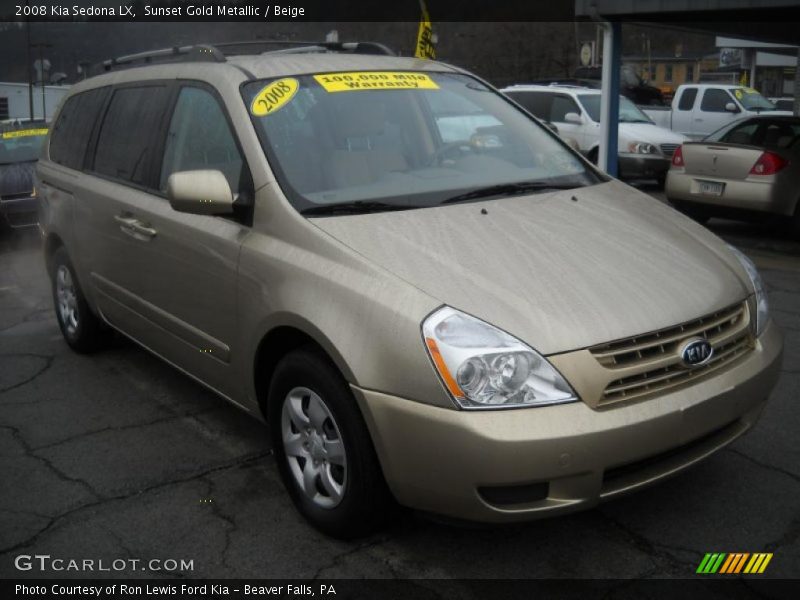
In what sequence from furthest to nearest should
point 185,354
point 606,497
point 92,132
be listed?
1. point 92,132
2. point 185,354
3. point 606,497

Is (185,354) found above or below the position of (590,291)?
below

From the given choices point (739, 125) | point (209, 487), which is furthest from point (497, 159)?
point (739, 125)

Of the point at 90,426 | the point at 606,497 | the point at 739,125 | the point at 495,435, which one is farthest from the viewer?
the point at 739,125

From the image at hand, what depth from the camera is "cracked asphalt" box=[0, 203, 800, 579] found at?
3033mm

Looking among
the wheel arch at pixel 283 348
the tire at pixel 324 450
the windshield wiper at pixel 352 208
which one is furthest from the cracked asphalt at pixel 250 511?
the windshield wiper at pixel 352 208

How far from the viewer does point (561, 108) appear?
15.7 m

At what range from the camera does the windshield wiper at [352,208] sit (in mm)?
3287

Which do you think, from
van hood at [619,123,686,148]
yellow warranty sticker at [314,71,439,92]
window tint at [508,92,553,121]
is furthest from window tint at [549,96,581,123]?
yellow warranty sticker at [314,71,439,92]

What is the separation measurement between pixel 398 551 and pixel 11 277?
6.83 m

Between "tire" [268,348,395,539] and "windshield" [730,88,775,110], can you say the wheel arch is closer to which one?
"tire" [268,348,395,539]

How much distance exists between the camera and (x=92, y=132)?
507 centimetres

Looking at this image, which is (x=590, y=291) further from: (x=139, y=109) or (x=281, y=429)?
(x=139, y=109)

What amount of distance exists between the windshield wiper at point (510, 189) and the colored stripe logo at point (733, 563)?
1571 millimetres

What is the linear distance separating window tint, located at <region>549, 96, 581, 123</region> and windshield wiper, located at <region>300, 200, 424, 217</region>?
12.8 meters
